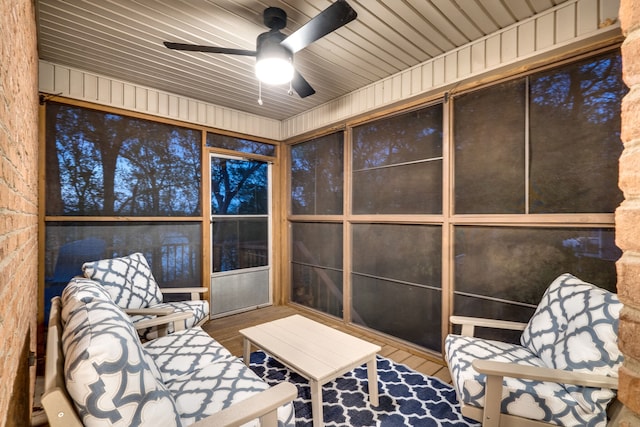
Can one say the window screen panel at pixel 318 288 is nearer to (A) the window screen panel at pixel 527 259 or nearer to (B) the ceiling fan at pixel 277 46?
(A) the window screen panel at pixel 527 259

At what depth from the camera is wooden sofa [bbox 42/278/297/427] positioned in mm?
924

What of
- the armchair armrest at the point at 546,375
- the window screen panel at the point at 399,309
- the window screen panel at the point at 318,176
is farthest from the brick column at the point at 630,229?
the window screen panel at the point at 318,176

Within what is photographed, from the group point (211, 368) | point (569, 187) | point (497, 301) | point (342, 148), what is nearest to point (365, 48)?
point (342, 148)

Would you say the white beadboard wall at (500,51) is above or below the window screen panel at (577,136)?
above

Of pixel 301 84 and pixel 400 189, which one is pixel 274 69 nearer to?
pixel 301 84

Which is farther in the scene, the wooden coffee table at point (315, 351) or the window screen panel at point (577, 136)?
the window screen panel at point (577, 136)

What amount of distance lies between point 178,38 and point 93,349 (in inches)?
91.3

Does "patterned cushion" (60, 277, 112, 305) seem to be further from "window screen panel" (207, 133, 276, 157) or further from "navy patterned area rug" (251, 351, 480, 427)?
"window screen panel" (207, 133, 276, 157)

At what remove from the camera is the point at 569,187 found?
2.06m

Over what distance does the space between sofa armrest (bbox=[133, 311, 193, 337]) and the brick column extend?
2399 mm

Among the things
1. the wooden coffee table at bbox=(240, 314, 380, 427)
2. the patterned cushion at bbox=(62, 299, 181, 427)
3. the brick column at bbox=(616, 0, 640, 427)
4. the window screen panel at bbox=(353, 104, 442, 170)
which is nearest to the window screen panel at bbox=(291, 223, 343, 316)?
the window screen panel at bbox=(353, 104, 442, 170)

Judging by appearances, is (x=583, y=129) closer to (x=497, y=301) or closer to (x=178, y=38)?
(x=497, y=301)

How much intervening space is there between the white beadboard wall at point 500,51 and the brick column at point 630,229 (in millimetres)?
2044

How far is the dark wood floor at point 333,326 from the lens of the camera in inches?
104
